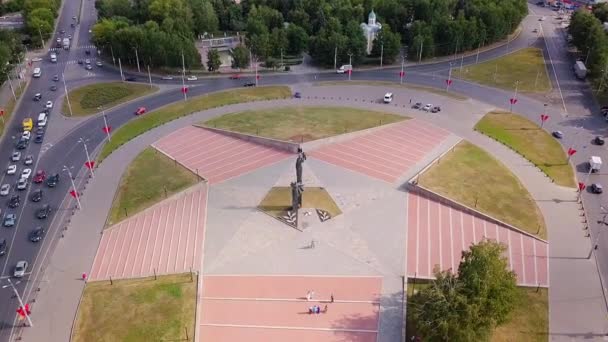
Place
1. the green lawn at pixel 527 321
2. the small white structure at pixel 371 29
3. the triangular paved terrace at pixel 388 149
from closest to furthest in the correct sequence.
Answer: the green lawn at pixel 527 321
the triangular paved terrace at pixel 388 149
the small white structure at pixel 371 29

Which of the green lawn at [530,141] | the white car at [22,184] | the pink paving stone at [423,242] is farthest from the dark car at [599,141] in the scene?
the white car at [22,184]

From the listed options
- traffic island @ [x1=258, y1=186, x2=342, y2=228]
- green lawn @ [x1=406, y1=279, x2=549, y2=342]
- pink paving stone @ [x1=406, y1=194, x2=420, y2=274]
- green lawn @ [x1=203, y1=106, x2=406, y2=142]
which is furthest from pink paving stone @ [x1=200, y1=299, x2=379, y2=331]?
green lawn @ [x1=203, y1=106, x2=406, y2=142]

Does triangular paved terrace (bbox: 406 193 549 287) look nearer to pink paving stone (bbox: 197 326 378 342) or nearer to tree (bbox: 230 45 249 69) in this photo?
pink paving stone (bbox: 197 326 378 342)

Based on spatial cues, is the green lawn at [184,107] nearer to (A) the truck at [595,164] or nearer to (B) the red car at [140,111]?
(B) the red car at [140,111]

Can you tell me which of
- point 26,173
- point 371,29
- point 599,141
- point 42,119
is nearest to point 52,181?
point 26,173

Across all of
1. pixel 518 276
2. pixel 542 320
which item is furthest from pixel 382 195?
pixel 542 320

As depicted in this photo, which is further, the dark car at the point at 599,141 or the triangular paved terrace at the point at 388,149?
the dark car at the point at 599,141
